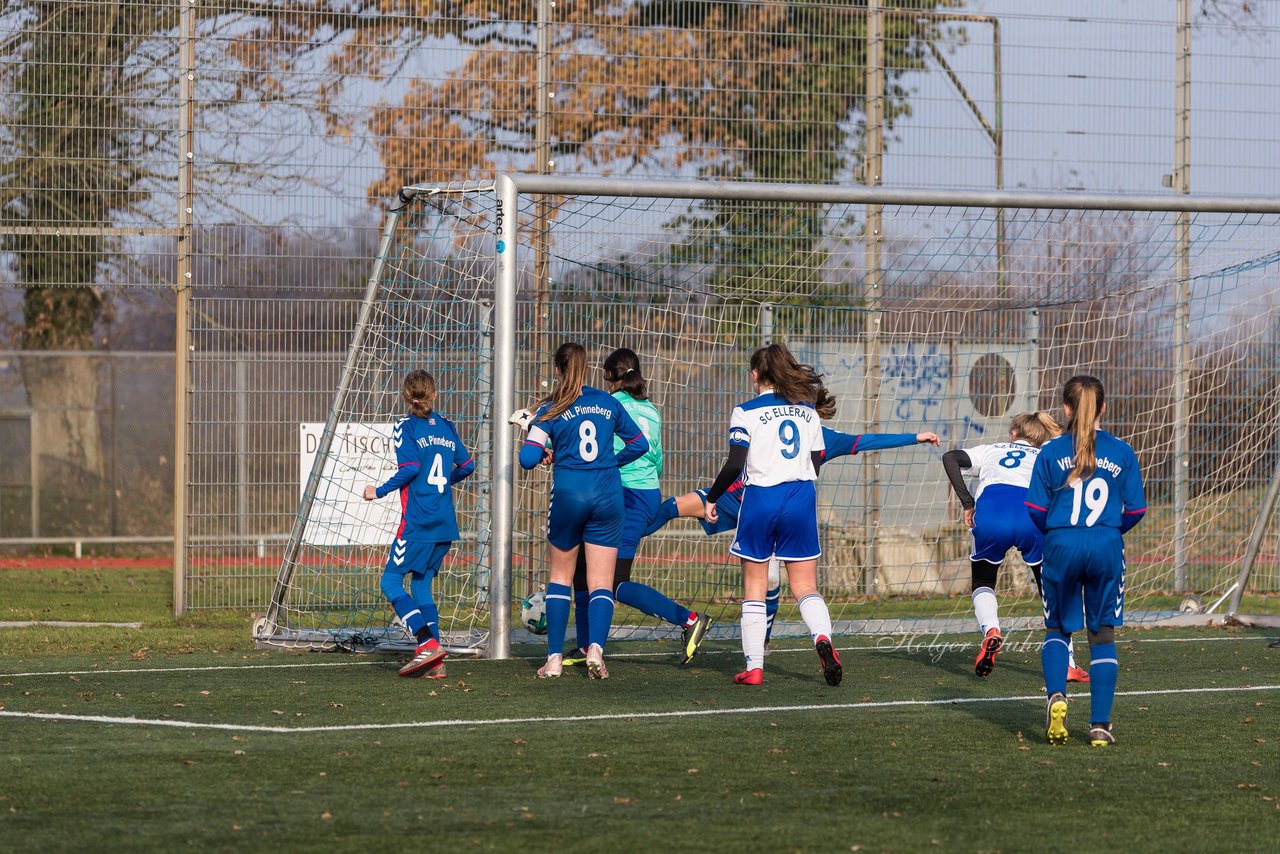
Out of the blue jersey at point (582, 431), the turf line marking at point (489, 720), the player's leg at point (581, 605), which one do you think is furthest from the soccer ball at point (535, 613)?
the turf line marking at point (489, 720)

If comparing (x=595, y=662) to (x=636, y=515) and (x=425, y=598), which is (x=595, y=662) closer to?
(x=425, y=598)

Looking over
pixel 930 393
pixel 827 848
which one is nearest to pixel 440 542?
pixel 827 848

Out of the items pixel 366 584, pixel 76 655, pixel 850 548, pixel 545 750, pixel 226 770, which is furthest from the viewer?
pixel 850 548

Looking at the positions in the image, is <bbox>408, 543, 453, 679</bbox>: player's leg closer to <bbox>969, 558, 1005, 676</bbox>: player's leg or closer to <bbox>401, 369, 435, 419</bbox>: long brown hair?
<bbox>401, 369, 435, 419</bbox>: long brown hair

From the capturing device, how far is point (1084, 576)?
6.86 meters

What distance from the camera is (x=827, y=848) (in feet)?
16.2

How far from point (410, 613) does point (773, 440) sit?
229 cm

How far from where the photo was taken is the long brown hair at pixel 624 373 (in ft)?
30.9

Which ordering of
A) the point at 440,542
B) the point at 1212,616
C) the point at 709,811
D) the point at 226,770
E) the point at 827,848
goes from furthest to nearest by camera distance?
the point at 1212,616 → the point at 440,542 → the point at 226,770 → the point at 709,811 → the point at 827,848

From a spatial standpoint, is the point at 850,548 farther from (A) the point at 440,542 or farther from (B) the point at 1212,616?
(A) the point at 440,542

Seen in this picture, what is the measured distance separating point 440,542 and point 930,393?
595 centimetres

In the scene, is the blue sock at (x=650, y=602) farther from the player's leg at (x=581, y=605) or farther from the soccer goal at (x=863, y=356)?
the soccer goal at (x=863, y=356)

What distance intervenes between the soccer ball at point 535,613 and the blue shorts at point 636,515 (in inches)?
25.2

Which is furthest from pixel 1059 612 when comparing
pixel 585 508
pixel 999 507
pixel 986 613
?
pixel 585 508
